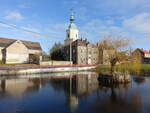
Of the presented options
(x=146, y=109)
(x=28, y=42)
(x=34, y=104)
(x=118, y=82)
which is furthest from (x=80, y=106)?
(x=28, y=42)

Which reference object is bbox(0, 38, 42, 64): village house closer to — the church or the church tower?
the church

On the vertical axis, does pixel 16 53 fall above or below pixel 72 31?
below

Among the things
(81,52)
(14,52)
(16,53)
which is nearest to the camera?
(14,52)

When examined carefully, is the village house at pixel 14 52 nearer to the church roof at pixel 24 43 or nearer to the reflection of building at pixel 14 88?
the church roof at pixel 24 43

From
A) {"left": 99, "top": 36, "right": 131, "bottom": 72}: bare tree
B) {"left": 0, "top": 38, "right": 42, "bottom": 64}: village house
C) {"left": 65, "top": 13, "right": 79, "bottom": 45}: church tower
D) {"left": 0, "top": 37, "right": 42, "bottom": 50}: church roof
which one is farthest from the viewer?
{"left": 65, "top": 13, "right": 79, "bottom": 45}: church tower

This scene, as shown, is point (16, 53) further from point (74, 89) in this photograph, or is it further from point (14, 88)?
point (74, 89)

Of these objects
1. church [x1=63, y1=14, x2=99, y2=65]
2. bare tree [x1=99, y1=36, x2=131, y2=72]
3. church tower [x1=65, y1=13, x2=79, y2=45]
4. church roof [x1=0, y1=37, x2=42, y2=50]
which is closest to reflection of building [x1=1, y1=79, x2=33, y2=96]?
bare tree [x1=99, y1=36, x2=131, y2=72]

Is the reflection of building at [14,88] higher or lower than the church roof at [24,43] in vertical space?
lower

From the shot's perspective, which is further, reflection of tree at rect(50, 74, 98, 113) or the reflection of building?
the reflection of building

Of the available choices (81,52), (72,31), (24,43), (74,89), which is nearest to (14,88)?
(74,89)

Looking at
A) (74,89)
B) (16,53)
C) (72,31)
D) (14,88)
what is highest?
(72,31)

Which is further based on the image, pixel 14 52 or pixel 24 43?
pixel 24 43

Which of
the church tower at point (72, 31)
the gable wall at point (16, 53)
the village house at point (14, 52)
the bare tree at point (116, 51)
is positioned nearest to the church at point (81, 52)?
the church tower at point (72, 31)

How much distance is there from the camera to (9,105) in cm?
873
